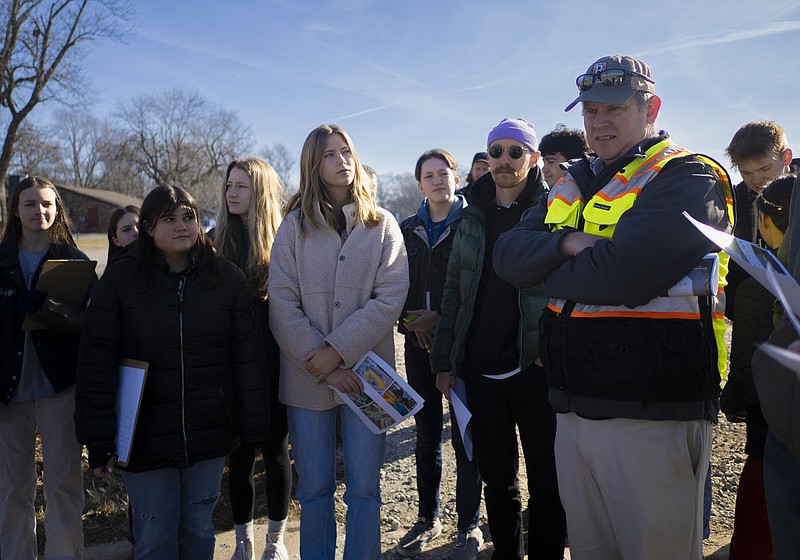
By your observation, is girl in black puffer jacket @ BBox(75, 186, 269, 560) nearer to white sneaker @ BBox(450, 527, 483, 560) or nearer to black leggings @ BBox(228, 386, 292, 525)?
black leggings @ BBox(228, 386, 292, 525)

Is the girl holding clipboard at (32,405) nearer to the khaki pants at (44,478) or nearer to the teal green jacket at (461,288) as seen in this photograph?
the khaki pants at (44,478)

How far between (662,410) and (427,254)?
2.48 meters

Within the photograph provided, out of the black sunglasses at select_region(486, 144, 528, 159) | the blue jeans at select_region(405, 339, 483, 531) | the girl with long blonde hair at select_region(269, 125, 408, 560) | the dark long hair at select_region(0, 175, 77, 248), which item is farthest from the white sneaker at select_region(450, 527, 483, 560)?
the dark long hair at select_region(0, 175, 77, 248)

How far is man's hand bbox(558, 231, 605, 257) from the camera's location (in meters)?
2.11

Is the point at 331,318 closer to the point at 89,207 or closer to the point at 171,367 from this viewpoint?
the point at 171,367

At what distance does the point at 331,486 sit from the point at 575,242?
5.84 feet

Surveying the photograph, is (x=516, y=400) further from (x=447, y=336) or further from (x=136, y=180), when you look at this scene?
(x=136, y=180)

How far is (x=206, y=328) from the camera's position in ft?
9.21

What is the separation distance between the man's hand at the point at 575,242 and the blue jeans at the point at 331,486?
143 centimetres

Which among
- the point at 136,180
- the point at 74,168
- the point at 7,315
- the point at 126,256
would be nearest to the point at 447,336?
the point at 126,256

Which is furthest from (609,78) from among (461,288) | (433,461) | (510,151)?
(433,461)

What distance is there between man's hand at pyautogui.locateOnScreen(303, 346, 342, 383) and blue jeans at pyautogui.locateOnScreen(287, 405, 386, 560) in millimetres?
246

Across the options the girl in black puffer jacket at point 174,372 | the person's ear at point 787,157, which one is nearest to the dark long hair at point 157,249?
the girl in black puffer jacket at point 174,372

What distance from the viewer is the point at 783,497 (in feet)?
5.49
